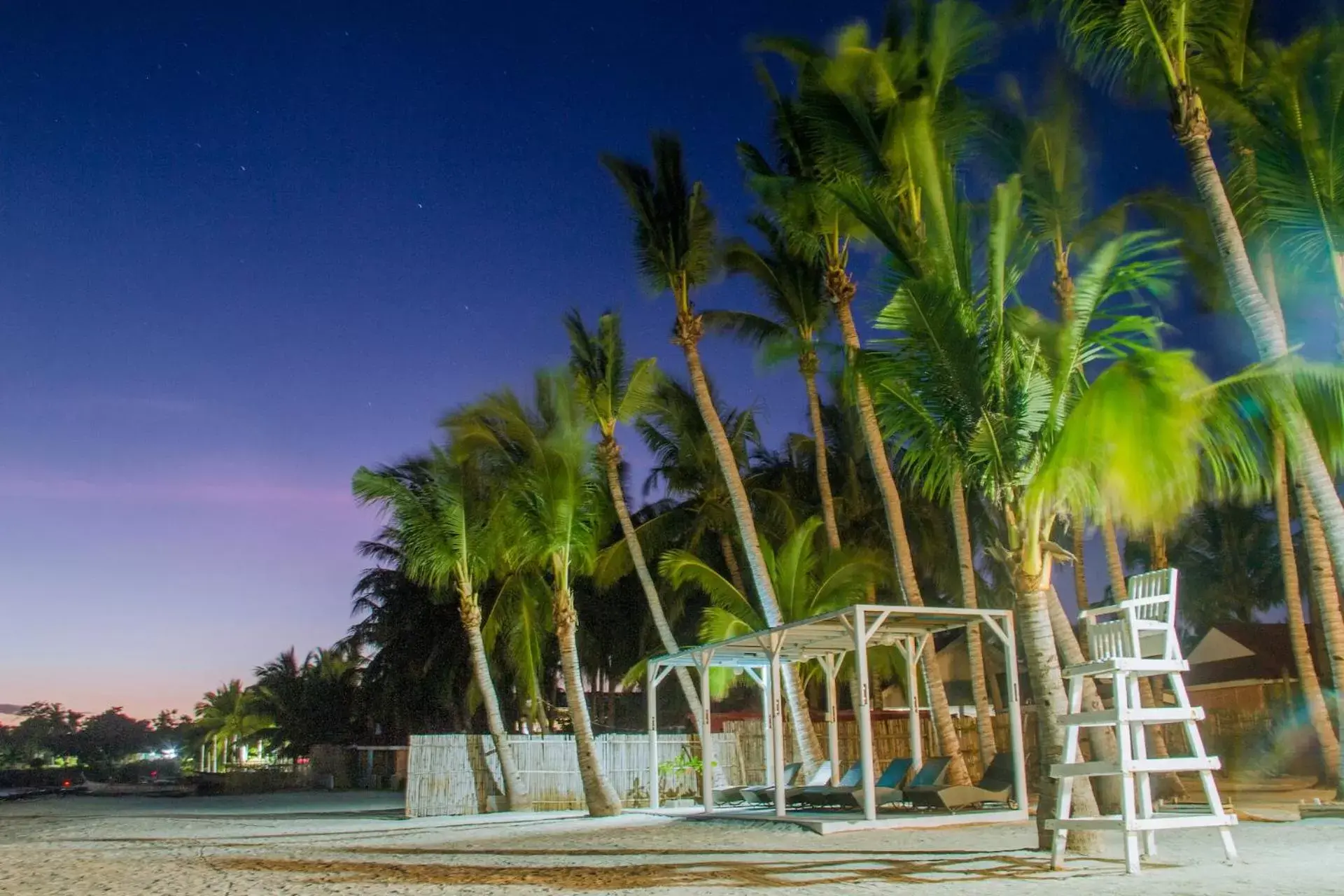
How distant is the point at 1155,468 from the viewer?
8.51 meters

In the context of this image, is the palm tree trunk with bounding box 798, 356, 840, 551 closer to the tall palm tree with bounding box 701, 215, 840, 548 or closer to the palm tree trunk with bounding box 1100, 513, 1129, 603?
the tall palm tree with bounding box 701, 215, 840, 548

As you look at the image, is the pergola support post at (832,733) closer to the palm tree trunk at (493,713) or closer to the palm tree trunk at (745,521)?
the palm tree trunk at (745,521)

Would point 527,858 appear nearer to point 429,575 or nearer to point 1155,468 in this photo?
point 1155,468

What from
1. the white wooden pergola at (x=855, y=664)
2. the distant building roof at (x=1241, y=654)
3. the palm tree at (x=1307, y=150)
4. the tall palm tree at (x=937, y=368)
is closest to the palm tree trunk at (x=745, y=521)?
the white wooden pergola at (x=855, y=664)

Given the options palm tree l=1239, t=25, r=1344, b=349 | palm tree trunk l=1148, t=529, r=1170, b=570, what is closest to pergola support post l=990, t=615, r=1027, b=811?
palm tree l=1239, t=25, r=1344, b=349

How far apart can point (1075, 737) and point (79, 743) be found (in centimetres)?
9087

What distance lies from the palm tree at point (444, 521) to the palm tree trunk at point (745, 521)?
511cm

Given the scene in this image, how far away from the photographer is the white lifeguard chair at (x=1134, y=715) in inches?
319

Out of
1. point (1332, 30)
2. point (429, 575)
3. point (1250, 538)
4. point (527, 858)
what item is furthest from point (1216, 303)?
point (1250, 538)

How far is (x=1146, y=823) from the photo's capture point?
8102 millimetres

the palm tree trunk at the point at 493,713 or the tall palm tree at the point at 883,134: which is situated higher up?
the tall palm tree at the point at 883,134

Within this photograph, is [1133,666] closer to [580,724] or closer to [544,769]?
[580,724]

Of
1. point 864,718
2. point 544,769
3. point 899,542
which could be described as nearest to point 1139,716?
point 864,718

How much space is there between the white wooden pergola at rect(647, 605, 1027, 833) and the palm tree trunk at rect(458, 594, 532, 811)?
4.50m
